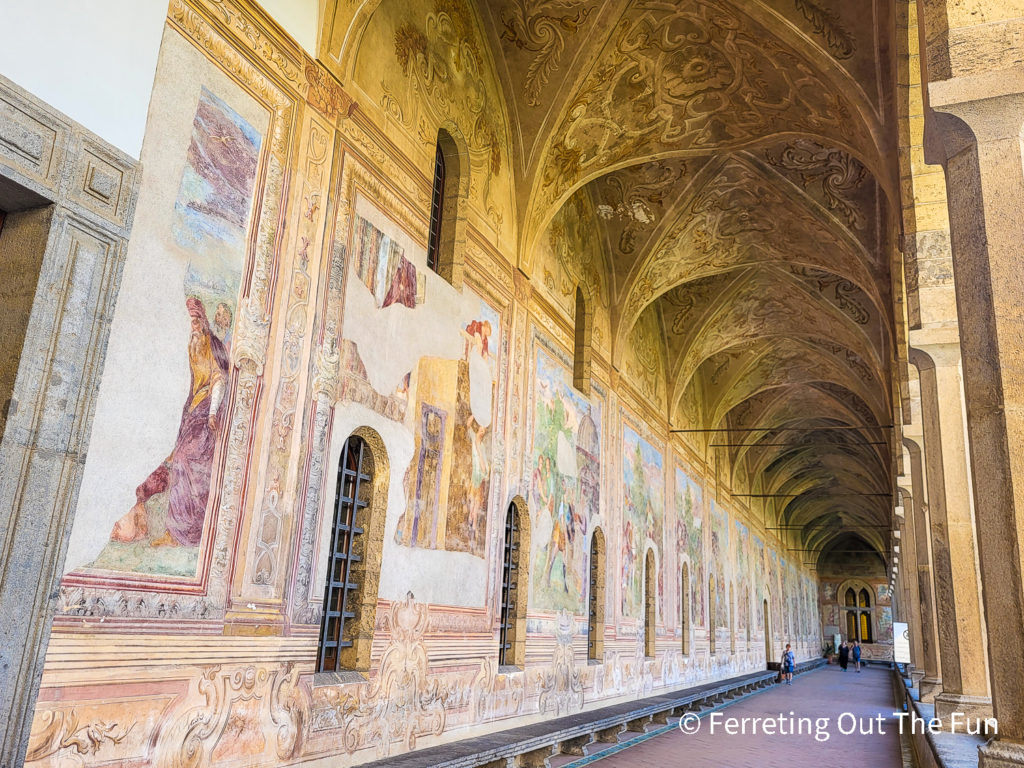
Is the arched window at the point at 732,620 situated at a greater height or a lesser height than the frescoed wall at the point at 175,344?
lesser

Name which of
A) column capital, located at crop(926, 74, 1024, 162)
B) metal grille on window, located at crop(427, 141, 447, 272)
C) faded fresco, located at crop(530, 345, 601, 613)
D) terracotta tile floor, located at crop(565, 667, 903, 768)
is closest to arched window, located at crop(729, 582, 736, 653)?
terracotta tile floor, located at crop(565, 667, 903, 768)

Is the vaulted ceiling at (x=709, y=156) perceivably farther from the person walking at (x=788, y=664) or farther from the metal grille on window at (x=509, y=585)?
the person walking at (x=788, y=664)

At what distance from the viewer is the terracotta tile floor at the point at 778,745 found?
10.5 m

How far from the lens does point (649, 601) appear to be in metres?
16.7

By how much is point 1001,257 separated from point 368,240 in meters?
5.28

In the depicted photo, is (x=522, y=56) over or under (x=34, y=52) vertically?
over

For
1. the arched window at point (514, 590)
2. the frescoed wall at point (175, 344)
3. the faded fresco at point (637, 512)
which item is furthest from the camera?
the faded fresco at point (637, 512)

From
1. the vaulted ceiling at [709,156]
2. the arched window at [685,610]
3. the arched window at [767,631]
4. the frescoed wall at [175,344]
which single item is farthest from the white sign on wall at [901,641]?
the frescoed wall at [175,344]

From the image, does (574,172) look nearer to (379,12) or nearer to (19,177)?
(379,12)

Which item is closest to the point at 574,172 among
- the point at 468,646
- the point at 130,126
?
the point at 468,646

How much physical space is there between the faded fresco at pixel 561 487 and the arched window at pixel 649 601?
3.89m

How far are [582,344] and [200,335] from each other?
8749 millimetres

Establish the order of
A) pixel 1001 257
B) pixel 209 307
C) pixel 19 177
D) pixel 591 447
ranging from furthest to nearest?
pixel 591 447, pixel 209 307, pixel 19 177, pixel 1001 257

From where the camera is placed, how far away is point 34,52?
4.25 meters
